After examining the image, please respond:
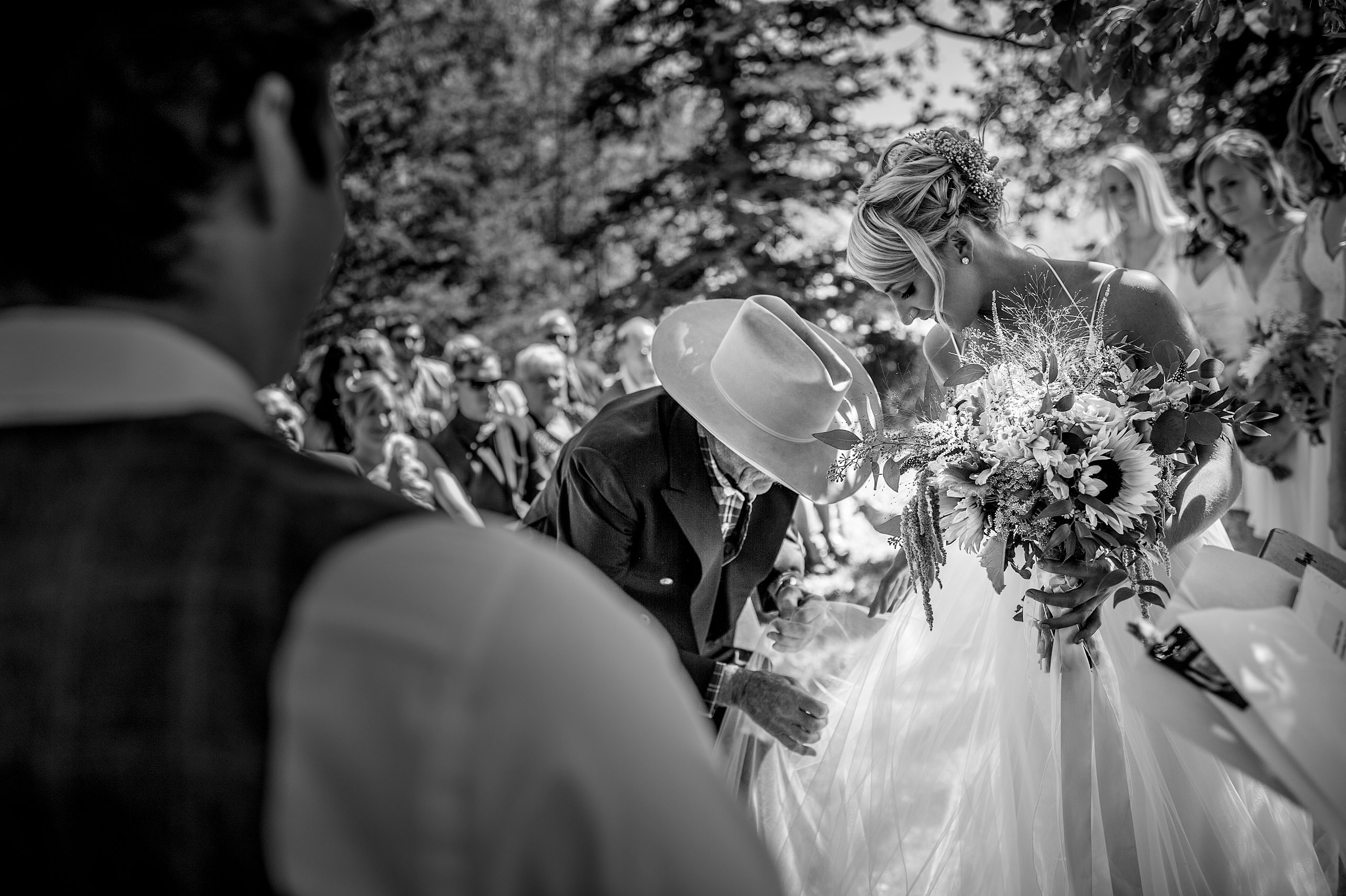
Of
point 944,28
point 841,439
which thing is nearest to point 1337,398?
point 841,439

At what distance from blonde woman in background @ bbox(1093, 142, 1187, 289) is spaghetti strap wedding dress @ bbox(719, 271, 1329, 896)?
3.35m

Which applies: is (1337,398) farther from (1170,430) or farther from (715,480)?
(715,480)

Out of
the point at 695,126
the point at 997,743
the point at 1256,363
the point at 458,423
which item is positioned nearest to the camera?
the point at 997,743

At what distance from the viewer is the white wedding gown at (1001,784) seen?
2754mm

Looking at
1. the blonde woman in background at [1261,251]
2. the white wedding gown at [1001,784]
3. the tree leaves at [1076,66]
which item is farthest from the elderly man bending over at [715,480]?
the blonde woman in background at [1261,251]

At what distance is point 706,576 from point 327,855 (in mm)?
2547

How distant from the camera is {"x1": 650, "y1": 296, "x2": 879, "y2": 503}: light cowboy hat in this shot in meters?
3.14

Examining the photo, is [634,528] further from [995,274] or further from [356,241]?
[356,241]

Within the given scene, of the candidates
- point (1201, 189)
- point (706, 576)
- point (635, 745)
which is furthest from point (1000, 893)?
point (1201, 189)

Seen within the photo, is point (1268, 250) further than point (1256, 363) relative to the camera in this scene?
Yes

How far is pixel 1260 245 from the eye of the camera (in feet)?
17.1

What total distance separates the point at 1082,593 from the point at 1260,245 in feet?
11.4

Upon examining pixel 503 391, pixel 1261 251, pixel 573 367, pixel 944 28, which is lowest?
pixel 573 367

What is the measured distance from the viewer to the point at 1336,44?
6.93 metres
